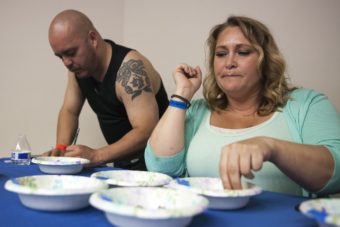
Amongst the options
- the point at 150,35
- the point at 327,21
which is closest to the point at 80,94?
the point at 150,35

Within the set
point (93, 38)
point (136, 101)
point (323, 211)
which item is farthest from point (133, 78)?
point (323, 211)

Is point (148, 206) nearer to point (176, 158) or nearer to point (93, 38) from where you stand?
point (176, 158)

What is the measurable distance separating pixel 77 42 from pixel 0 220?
1.13 meters

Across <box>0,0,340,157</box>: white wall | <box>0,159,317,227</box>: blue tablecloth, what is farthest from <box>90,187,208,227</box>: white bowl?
<box>0,0,340,157</box>: white wall

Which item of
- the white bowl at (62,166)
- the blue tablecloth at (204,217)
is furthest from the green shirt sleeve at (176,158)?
the blue tablecloth at (204,217)

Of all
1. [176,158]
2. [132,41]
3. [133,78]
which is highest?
[132,41]

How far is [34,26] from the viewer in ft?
7.30

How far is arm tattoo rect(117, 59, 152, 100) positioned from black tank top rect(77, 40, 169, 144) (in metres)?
0.04

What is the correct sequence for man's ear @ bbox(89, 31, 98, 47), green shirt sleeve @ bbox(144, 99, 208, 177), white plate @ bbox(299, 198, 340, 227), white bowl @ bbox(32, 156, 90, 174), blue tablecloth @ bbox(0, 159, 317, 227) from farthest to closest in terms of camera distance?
man's ear @ bbox(89, 31, 98, 47), green shirt sleeve @ bbox(144, 99, 208, 177), white bowl @ bbox(32, 156, 90, 174), blue tablecloth @ bbox(0, 159, 317, 227), white plate @ bbox(299, 198, 340, 227)

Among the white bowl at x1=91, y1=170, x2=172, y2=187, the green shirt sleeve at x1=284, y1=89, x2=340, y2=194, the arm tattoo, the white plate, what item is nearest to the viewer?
the white plate

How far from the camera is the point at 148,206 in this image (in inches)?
24.3

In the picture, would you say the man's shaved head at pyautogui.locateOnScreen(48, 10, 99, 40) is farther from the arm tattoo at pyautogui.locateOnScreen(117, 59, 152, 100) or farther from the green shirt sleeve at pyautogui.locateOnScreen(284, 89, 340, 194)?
the green shirt sleeve at pyautogui.locateOnScreen(284, 89, 340, 194)

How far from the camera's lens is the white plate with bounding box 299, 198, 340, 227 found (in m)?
0.45

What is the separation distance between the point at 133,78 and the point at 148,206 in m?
0.98
